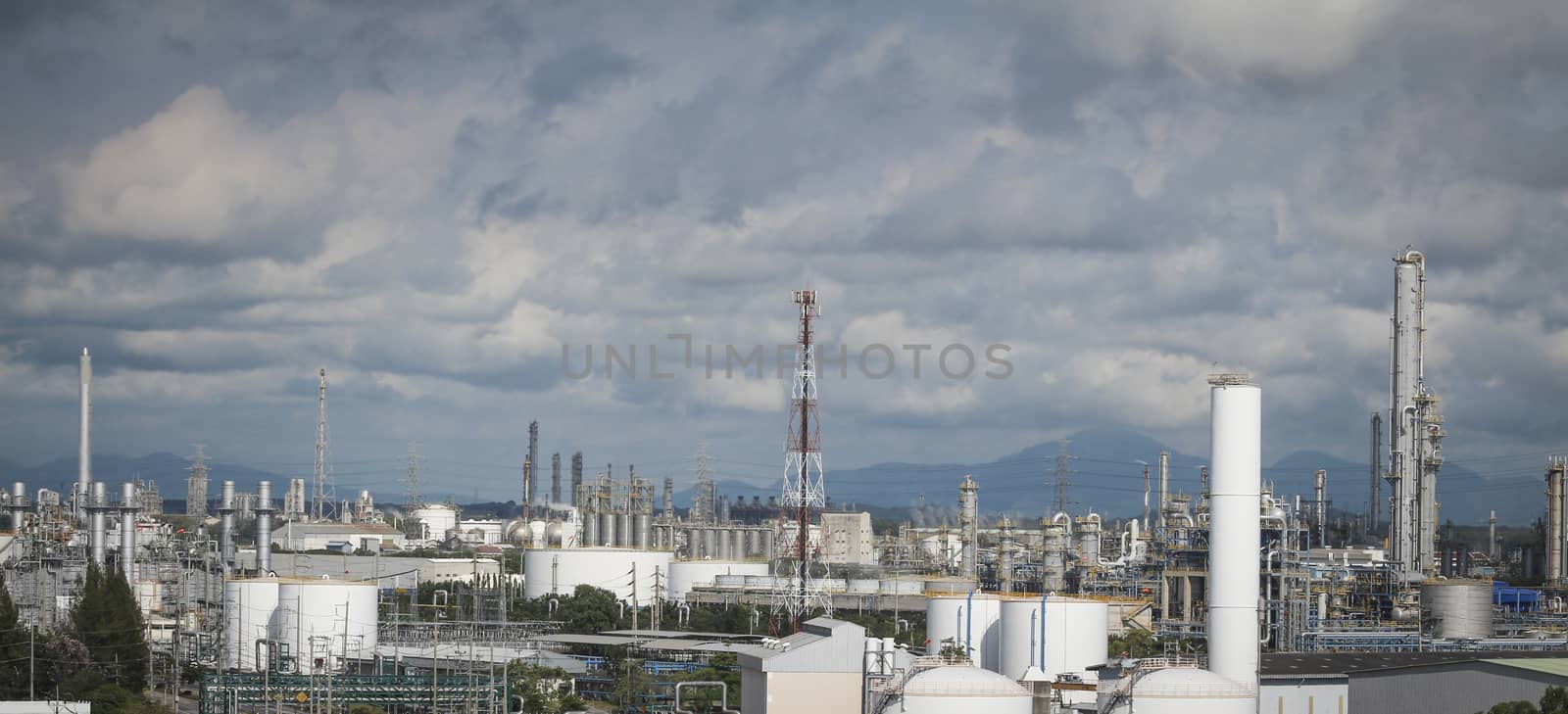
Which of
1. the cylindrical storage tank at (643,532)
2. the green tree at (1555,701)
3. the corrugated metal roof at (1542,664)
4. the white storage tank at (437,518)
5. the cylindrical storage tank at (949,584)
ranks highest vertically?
the cylindrical storage tank at (643,532)

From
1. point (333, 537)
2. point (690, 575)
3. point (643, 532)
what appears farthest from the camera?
point (333, 537)

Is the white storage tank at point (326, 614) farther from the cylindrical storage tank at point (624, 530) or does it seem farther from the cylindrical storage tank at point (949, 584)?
the cylindrical storage tank at point (624, 530)

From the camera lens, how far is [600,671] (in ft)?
157

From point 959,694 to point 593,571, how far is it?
1695 inches

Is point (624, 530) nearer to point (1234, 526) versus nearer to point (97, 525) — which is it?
point (97, 525)

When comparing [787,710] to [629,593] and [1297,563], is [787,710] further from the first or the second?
[629,593]

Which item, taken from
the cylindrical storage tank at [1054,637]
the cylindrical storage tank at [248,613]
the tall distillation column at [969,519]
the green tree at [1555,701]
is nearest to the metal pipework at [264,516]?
the cylindrical storage tank at [248,613]

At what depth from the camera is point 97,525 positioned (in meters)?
A: 62.0

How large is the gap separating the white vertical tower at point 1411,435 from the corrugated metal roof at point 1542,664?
81.0 feet

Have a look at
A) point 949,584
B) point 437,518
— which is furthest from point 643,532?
point 437,518

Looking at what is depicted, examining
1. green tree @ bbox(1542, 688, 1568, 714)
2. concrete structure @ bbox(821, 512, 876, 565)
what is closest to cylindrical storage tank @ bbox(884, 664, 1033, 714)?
green tree @ bbox(1542, 688, 1568, 714)

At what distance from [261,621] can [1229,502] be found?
97.9 ft

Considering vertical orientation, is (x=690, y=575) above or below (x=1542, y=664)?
below

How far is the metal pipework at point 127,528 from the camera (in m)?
59.8
